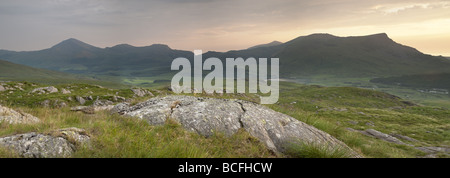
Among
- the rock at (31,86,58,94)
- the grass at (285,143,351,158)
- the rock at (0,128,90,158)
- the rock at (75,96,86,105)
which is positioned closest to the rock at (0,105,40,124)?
the rock at (0,128,90,158)

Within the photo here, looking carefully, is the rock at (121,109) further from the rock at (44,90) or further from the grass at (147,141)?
the rock at (44,90)

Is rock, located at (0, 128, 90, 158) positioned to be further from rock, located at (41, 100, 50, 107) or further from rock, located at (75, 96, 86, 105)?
rock, located at (75, 96, 86, 105)

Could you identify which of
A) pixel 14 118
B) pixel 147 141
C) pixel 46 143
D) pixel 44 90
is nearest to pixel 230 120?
pixel 147 141

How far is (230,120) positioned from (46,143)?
5375 millimetres

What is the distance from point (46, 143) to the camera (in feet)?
15.8

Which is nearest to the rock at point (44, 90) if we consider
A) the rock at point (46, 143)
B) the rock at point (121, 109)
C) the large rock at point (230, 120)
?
the rock at point (121, 109)

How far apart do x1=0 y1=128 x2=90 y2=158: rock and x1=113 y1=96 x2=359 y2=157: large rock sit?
259 centimetres

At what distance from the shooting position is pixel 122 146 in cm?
509

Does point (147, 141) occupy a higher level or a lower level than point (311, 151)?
higher

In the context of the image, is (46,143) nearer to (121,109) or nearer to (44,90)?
(121,109)

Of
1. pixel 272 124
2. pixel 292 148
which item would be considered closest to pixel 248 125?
pixel 272 124

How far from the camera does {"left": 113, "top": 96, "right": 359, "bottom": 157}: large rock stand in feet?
23.9

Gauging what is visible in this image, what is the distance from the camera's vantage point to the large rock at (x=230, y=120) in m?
7.30
